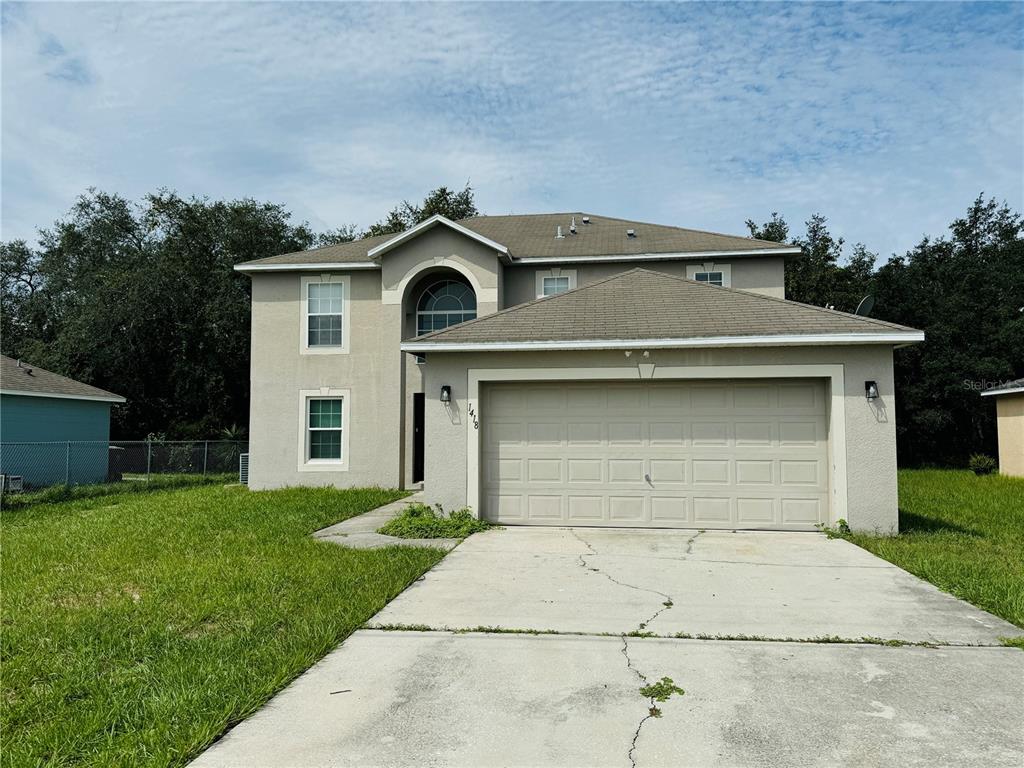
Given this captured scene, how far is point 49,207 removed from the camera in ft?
112

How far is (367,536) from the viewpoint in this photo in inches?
364

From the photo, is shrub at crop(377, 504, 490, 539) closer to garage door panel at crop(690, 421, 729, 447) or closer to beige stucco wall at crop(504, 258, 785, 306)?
garage door panel at crop(690, 421, 729, 447)

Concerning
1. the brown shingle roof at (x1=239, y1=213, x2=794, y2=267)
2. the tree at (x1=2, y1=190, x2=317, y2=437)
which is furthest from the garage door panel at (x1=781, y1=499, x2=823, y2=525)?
the tree at (x1=2, y1=190, x2=317, y2=437)

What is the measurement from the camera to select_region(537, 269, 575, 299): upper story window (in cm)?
1606

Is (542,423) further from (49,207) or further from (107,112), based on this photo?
(49,207)

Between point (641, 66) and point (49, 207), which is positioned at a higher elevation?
point (49, 207)

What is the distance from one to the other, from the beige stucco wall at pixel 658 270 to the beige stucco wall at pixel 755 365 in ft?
20.0

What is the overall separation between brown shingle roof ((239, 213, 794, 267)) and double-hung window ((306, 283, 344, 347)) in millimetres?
718

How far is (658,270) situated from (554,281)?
2.62 metres

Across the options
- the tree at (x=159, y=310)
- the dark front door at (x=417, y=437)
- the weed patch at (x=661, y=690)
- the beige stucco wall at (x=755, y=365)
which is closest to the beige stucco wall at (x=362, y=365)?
the dark front door at (x=417, y=437)

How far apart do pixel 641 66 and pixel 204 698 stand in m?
10.5

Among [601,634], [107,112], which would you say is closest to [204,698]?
[601,634]

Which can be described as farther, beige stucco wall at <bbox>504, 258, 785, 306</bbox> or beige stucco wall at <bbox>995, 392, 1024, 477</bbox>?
beige stucco wall at <bbox>995, 392, 1024, 477</bbox>

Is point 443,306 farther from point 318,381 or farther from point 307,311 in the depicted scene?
point 318,381
